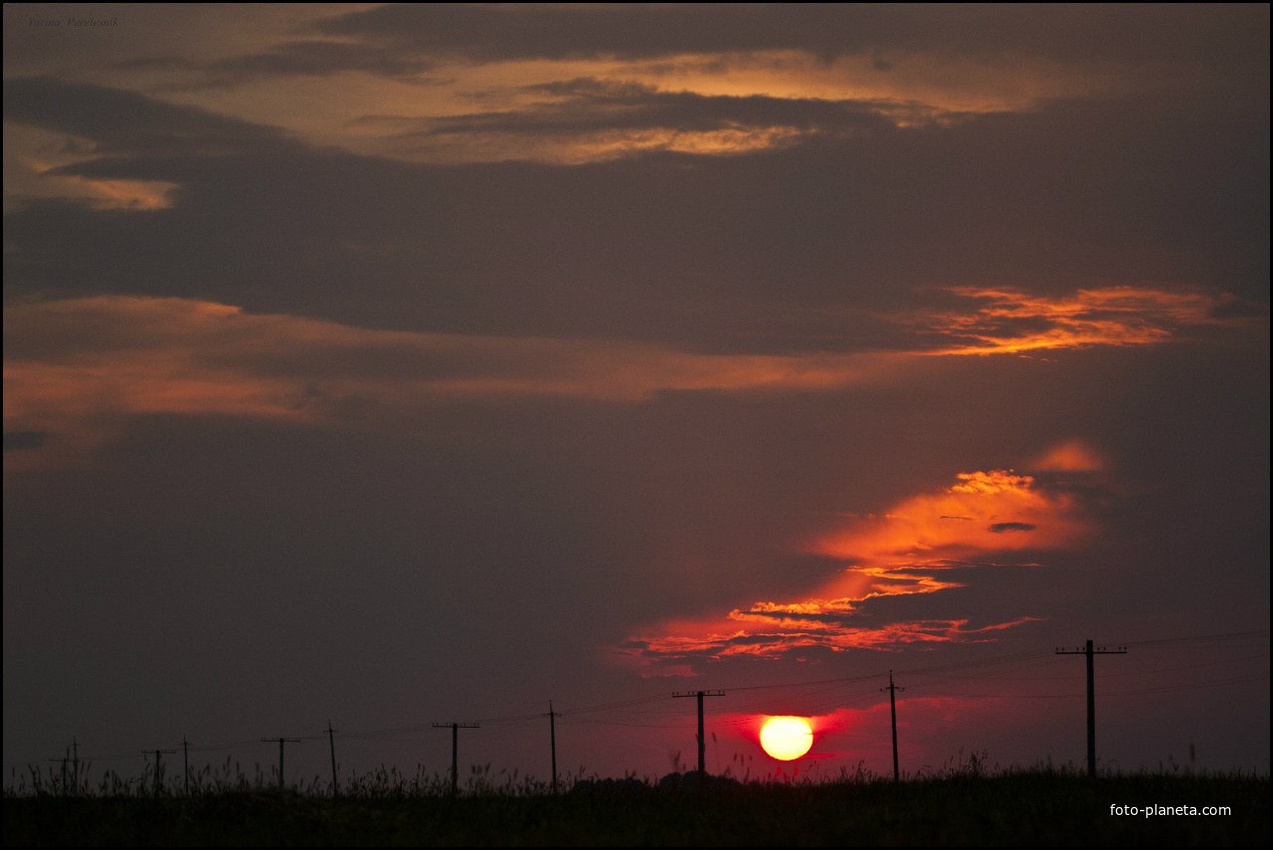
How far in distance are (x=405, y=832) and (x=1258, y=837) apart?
13.1 metres

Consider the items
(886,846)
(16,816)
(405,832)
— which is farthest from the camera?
(16,816)

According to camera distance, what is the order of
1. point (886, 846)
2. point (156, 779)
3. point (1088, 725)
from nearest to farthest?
point (886, 846) < point (156, 779) < point (1088, 725)

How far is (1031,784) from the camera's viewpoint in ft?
89.6

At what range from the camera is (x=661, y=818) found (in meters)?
21.9

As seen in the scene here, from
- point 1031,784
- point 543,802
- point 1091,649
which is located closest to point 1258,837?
point 1031,784

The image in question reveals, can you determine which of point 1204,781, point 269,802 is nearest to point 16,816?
point 269,802

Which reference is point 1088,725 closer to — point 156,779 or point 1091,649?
point 1091,649

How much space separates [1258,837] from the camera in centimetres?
1905

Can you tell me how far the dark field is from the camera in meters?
19.1

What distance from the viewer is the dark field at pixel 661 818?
62.8 ft

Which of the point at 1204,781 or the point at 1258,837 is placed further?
the point at 1204,781

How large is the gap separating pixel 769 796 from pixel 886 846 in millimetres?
6335

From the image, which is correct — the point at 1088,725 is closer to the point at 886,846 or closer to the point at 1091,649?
the point at 1091,649

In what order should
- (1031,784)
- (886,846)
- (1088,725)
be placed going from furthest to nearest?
(1088,725), (1031,784), (886,846)
